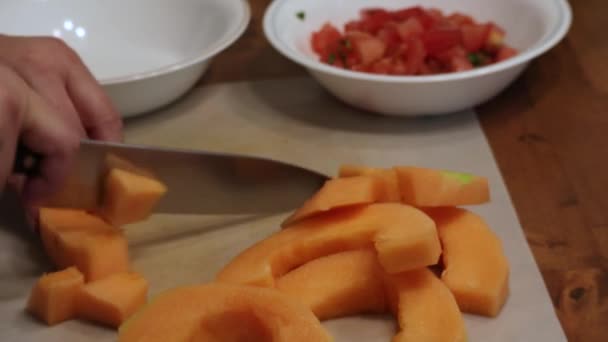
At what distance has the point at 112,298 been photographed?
1.08 m

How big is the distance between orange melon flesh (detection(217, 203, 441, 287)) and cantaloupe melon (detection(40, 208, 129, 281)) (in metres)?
0.16

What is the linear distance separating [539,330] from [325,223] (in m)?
0.32

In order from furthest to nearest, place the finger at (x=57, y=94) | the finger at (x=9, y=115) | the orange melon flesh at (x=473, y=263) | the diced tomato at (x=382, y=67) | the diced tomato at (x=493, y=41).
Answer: the diced tomato at (x=493, y=41) → the diced tomato at (x=382, y=67) → the finger at (x=57, y=94) → the orange melon flesh at (x=473, y=263) → the finger at (x=9, y=115)

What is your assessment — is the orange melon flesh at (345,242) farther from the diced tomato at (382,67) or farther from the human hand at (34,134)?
the diced tomato at (382,67)

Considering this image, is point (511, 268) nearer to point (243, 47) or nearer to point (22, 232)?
point (22, 232)

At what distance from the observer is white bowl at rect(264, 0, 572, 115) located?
1.41 m

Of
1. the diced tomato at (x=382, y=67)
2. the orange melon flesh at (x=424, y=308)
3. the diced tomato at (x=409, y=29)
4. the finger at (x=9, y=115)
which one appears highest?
the finger at (x=9, y=115)

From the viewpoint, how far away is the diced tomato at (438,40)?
1.56 meters

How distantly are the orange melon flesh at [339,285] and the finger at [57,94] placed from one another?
0.39 metres

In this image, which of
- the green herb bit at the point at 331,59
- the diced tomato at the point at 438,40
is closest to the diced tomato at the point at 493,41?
the diced tomato at the point at 438,40

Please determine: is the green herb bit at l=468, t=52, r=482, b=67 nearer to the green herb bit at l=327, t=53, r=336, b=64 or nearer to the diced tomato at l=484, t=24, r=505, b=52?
the diced tomato at l=484, t=24, r=505, b=52

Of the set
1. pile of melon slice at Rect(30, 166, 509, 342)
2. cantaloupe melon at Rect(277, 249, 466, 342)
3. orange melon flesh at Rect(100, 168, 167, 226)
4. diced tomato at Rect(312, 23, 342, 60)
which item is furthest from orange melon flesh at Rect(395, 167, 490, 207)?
diced tomato at Rect(312, 23, 342, 60)

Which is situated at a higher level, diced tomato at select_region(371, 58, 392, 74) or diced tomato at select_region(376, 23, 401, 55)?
diced tomato at select_region(376, 23, 401, 55)

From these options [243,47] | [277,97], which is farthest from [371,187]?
[243,47]
